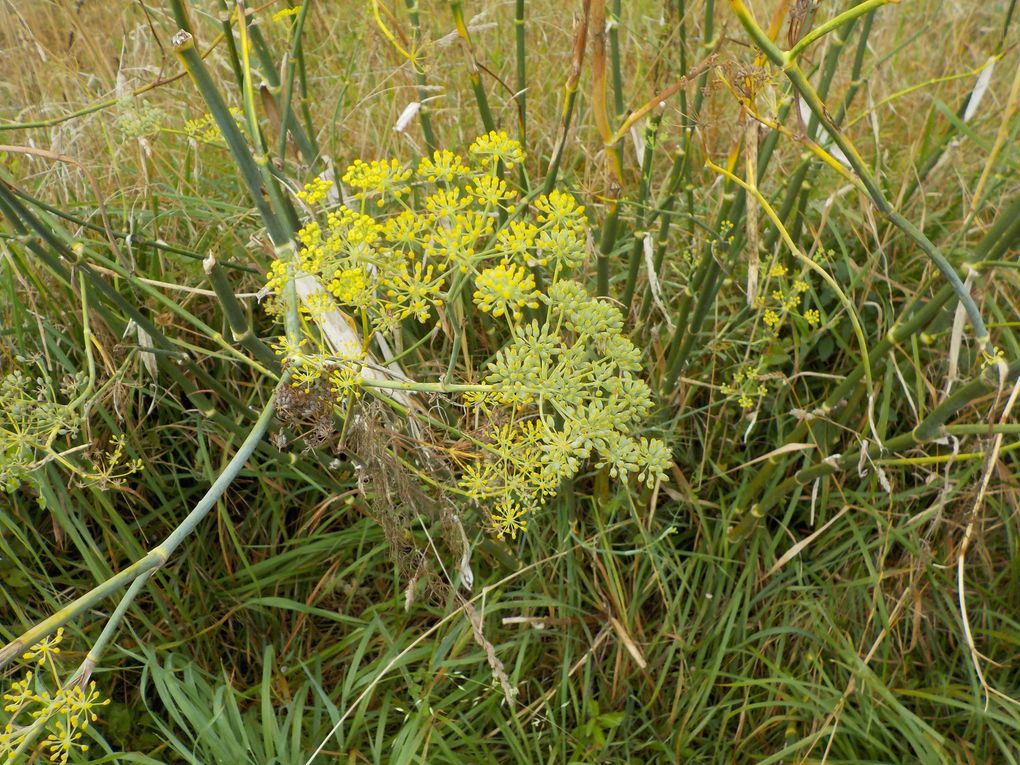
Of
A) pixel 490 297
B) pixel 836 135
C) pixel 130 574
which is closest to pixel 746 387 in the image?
pixel 836 135

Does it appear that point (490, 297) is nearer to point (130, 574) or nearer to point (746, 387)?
point (130, 574)

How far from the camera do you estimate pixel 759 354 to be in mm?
2051

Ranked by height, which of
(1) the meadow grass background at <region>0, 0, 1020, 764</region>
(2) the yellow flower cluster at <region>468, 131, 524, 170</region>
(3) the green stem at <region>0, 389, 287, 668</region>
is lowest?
(1) the meadow grass background at <region>0, 0, 1020, 764</region>

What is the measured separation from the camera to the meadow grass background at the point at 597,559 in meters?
1.73

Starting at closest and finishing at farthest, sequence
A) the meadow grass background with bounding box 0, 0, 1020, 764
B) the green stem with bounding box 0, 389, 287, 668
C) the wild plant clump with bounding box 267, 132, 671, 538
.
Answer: the green stem with bounding box 0, 389, 287, 668 < the wild plant clump with bounding box 267, 132, 671, 538 < the meadow grass background with bounding box 0, 0, 1020, 764

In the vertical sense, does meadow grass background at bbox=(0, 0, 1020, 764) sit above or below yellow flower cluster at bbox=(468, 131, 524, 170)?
below

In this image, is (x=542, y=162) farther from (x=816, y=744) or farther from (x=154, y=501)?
(x=816, y=744)

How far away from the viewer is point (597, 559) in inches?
74.2

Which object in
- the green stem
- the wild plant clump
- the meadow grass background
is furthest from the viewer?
the meadow grass background

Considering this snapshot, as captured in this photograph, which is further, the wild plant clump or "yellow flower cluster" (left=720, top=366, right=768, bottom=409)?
"yellow flower cluster" (left=720, top=366, right=768, bottom=409)

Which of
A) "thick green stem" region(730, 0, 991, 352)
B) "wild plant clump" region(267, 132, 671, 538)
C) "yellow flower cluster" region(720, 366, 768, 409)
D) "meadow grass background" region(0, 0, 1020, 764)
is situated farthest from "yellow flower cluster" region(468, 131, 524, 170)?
"yellow flower cluster" region(720, 366, 768, 409)

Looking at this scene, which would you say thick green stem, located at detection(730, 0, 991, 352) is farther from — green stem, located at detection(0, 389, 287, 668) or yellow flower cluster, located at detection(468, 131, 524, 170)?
green stem, located at detection(0, 389, 287, 668)

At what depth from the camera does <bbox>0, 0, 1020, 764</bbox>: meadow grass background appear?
1.73m

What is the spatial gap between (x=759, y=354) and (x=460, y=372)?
0.76 metres
